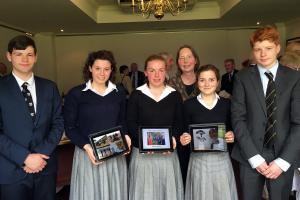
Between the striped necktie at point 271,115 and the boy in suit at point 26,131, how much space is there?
146cm

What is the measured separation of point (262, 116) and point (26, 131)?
1598 mm

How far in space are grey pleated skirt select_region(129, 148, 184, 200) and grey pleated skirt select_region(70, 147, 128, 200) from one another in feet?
0.46

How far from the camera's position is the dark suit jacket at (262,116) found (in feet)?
7.43

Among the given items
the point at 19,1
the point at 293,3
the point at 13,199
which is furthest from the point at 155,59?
the point at 293,3

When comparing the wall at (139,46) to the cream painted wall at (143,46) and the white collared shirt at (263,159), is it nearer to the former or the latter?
the cream painted wall at (143,46)

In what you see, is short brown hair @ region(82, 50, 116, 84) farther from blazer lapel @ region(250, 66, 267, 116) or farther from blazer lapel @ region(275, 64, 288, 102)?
blazer lapel @ region(275, 64, 288, 102)

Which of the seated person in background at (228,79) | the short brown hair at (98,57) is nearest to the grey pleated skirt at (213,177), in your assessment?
the short brown hair at (98,57)

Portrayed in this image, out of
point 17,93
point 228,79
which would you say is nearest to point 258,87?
point 17,93

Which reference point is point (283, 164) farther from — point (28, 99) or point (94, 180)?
point (28, 99)

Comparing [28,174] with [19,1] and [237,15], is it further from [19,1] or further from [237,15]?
[237,15]

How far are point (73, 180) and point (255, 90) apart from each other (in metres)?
1.48

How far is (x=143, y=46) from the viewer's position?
38.3ft

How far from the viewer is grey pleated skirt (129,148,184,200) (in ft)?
8.39

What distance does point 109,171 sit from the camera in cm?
253
